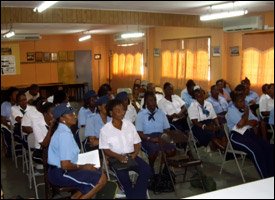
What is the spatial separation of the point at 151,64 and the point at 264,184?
313 inches

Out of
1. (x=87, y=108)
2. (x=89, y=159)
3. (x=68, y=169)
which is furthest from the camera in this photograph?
(x=87, y=108)

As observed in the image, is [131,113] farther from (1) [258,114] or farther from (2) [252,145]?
(2) [252,145]

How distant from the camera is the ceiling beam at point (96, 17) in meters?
4.67

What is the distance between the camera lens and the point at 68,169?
2.52 meters

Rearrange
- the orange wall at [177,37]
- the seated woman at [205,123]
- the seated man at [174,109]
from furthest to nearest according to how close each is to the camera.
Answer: the orange wall at [177,37] → the seated man at [174,109] → the seated woman at [205,123]

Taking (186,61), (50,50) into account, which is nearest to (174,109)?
(186,61)

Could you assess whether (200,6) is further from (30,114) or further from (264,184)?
(264,184)

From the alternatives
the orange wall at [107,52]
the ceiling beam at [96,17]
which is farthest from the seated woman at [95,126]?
the orange wall at [107,52]

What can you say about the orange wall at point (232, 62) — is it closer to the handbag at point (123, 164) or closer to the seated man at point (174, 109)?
the seated man at point (174, 109)

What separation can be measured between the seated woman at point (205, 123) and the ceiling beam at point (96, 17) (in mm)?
1846

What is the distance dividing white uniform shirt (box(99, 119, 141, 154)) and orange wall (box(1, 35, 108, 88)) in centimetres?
818

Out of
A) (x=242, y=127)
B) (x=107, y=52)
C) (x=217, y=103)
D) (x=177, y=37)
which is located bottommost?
(x=242, y=127)

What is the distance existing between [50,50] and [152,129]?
8.62 m

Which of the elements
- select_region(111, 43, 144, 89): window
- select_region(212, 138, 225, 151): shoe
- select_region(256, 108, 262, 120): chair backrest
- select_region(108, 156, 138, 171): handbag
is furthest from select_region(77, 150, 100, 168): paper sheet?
select_region(111, 43, 144, 89): window
